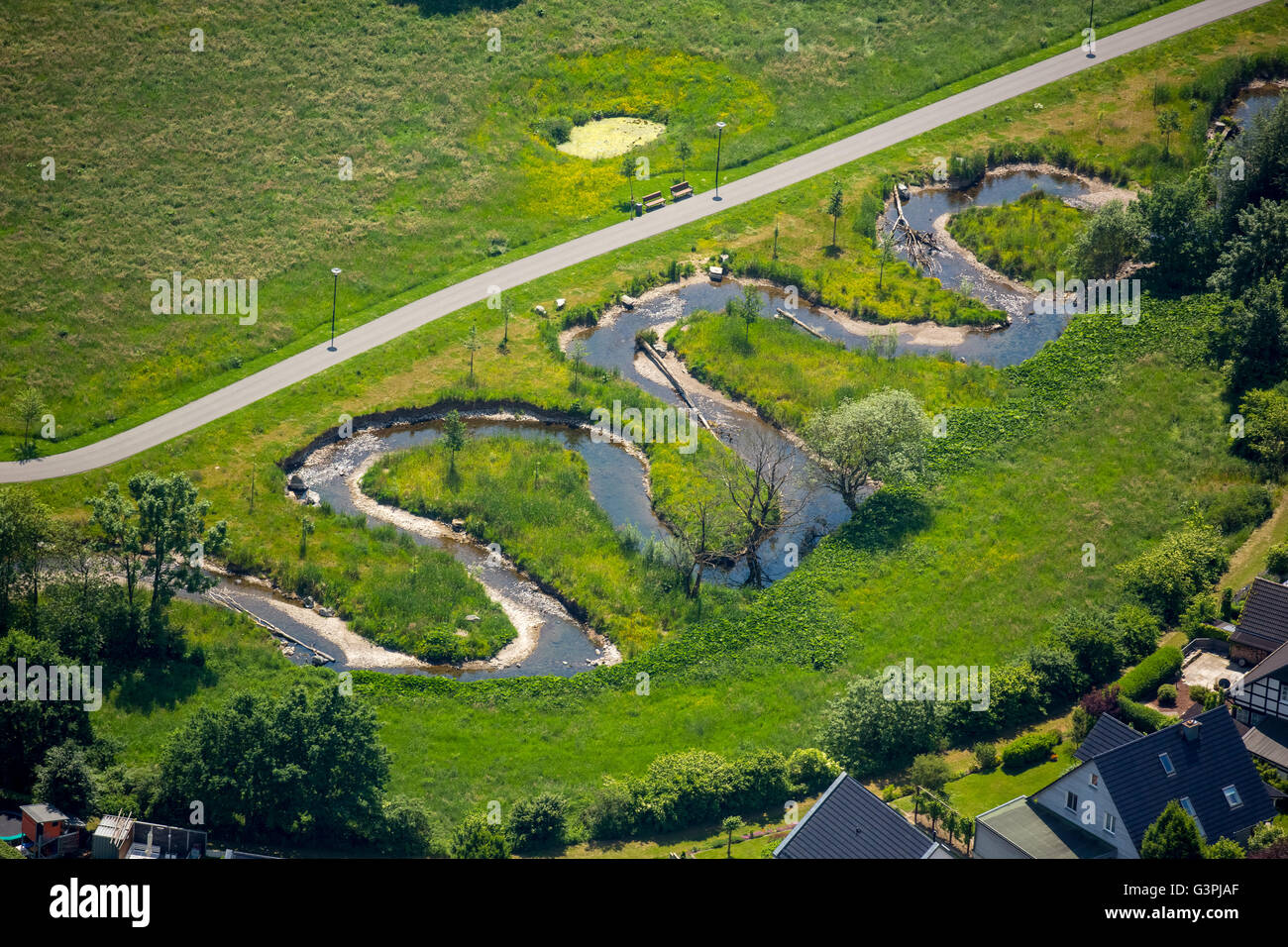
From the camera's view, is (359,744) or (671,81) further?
(671,81)

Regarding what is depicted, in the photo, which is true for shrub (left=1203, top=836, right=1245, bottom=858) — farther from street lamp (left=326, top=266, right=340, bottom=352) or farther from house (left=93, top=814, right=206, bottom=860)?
street lamp (left=326, top=266, right=340, bottom=352)

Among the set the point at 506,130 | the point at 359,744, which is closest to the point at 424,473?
the point at 359,744

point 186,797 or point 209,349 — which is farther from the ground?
point 209,349

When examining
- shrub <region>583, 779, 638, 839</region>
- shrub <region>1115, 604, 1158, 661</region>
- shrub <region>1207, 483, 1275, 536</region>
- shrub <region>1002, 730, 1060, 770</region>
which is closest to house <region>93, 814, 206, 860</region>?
shrub <region>583, 779, 638, 839</region>

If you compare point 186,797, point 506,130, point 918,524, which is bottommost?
point 186,797

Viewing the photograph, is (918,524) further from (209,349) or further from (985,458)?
(209,349)

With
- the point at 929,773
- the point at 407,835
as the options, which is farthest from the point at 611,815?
the point at 929,773

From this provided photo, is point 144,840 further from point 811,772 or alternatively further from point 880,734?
point 880,734
